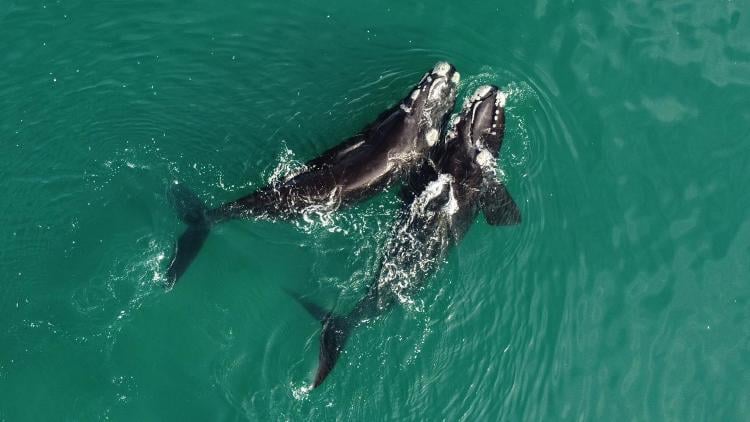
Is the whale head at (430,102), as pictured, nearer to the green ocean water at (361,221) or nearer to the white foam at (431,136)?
the white foam at (431,136)

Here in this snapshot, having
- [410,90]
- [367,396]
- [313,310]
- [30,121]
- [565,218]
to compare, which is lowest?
[367,396]

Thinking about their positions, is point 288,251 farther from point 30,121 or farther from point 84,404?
point 30,121

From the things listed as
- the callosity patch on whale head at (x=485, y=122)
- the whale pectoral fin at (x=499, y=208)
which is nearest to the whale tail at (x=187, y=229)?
the callosity patch on whale head at (x=485, y=122)

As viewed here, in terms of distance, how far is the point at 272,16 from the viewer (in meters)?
18.5

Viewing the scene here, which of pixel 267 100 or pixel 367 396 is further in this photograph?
pixel 267 100

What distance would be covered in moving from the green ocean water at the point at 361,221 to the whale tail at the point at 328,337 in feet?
0.64

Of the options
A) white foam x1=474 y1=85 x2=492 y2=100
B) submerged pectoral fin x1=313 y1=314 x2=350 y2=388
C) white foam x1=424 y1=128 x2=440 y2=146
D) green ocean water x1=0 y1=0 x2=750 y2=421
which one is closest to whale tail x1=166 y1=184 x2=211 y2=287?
green ocean water x1=0 y1=0 x2=750 y2=421

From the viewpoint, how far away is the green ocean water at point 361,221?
1622 cm

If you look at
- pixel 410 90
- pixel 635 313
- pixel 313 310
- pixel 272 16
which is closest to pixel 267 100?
pixel 272 16

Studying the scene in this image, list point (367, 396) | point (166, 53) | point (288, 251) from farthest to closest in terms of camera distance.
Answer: point (166, 53) → point (288, 251) → point (367, 396)

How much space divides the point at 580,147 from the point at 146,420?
11539mm

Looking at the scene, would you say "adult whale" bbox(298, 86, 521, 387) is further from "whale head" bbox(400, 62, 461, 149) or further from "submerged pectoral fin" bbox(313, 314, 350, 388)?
"whale head" bbox(400, 62, 461, 149)

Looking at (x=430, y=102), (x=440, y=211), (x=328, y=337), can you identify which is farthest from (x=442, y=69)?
(x=328, y=337)

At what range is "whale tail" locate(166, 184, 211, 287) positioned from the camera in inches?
654
